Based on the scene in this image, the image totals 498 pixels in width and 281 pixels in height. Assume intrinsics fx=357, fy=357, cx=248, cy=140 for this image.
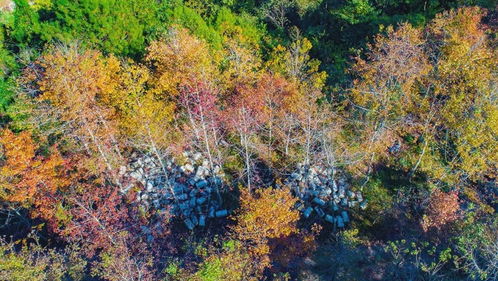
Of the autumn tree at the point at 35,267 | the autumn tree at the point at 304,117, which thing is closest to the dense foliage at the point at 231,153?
the autumn tree at the point at 35,267

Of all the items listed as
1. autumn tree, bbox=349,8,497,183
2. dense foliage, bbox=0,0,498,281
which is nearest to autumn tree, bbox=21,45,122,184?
dense foliage, bbox=0,0,498,281

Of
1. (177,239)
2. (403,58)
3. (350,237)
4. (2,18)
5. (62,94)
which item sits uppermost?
(403,58)

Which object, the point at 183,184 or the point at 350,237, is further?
the point at 183,184

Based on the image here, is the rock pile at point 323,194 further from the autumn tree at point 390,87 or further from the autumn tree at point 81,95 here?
the autumn tree at point 81,95

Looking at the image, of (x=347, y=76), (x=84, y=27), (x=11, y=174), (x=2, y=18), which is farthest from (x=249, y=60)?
(x=2, y=18)

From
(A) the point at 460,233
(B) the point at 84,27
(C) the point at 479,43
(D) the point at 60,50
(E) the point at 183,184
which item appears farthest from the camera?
(B) the point at 84,27

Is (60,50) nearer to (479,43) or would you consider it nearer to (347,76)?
(347,76)

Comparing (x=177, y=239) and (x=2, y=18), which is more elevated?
(x=2, y=18)
